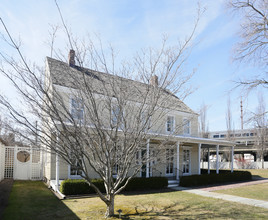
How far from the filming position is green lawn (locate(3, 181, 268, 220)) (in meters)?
7.09

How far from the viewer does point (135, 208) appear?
26.5 feet

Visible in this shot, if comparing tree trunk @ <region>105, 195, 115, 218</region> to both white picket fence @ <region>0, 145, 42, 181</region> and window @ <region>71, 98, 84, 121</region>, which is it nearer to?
window @ <region>71, 98, 84, 121</region>

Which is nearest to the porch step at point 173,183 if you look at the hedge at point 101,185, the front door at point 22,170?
the hedge at point 101,185

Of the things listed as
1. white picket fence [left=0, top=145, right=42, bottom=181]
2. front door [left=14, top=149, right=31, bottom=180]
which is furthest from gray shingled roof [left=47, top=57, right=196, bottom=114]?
front door [left=14, top=149, right=31, bottom=180]

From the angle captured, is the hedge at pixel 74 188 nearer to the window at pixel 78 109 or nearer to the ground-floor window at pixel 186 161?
the window at pixel 78 109

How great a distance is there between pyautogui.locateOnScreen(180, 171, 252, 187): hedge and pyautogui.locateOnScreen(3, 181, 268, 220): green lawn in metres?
3.82

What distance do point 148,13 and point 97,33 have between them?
2.19 metres

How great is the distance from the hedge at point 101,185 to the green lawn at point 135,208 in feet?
2.44

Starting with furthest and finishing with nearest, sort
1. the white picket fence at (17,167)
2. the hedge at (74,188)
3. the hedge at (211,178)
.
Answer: the white picket fence at (17,167) < the hedge at (211,178) < the hedge at (74,188)

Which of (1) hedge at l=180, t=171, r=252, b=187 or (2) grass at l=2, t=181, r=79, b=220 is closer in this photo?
(2) grass at l=2, t=181, r=79, b=220

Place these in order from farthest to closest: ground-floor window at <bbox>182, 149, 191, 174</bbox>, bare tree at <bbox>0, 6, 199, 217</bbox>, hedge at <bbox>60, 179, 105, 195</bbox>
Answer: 1. ground-floor window at <bbox>182, 149, 191, 174</bbox>
2. hedge at <bbox>60, 179, 105, 195</bbox>
3. bare tree at <bbox>0, 6, 199, 217</bbox>

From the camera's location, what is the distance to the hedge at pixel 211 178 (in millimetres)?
14039

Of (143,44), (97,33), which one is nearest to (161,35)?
(143,44)

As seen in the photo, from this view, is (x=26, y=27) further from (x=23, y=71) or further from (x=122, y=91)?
(x=122, y=91)
